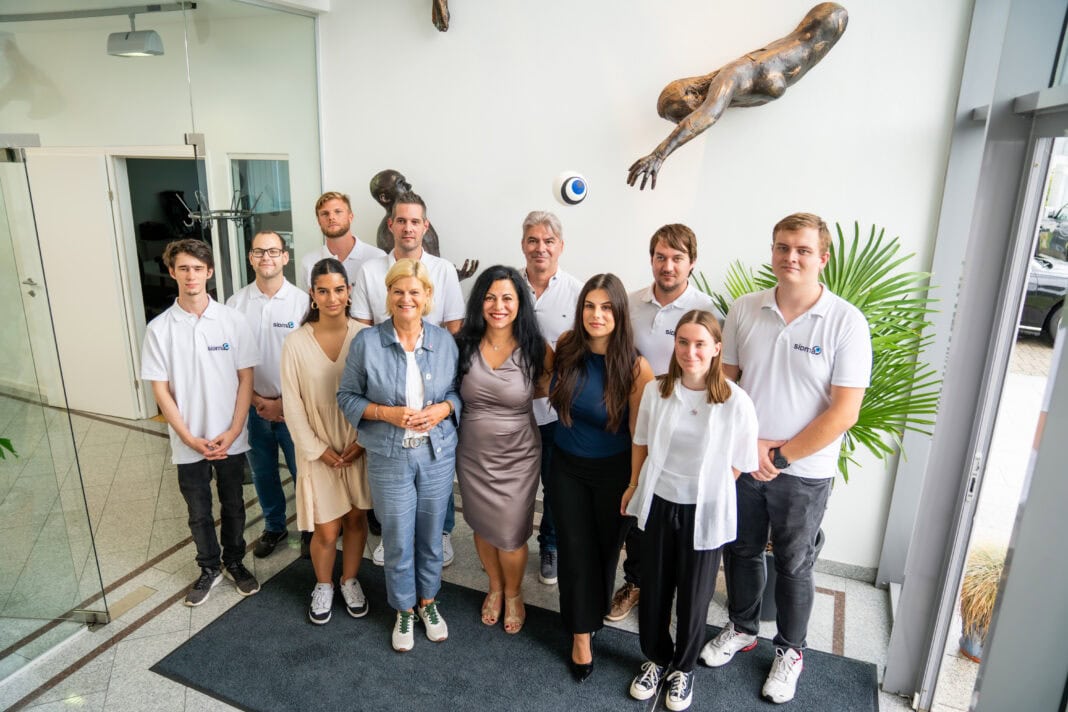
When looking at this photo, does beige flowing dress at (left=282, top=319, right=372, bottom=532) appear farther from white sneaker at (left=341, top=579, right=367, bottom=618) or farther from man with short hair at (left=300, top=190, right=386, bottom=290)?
man with short hair at (left=300, top=190, right=386, bottom=290)

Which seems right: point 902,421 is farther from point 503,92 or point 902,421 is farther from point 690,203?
point 503,92

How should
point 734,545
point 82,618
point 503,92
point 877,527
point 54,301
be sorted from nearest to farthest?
point 734,545
point 82,618
point 877,527
point 503,92
point 54,301

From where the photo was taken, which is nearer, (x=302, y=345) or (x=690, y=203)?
(x=302, y=345)

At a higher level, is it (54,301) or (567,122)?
(567,122)

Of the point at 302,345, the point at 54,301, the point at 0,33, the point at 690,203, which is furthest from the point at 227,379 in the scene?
the point at 54,301

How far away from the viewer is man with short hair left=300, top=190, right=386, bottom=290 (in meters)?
3.39

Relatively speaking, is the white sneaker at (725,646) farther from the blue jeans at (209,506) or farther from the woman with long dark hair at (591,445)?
the blue jeans at (209,506)

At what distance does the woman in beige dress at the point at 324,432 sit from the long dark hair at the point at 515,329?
48cm

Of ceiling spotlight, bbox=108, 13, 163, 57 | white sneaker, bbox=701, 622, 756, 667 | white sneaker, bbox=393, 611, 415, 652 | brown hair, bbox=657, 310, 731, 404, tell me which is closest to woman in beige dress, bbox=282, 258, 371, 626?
white sneaker, bbox=393, 611, 415, 652

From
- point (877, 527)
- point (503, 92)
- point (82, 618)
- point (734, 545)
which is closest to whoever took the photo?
point (734, 545)

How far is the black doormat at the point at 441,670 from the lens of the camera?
2535 mm

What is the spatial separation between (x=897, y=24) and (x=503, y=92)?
188 cm

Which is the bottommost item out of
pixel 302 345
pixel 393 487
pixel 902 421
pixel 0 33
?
pixel 393 487

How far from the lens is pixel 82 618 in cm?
289
